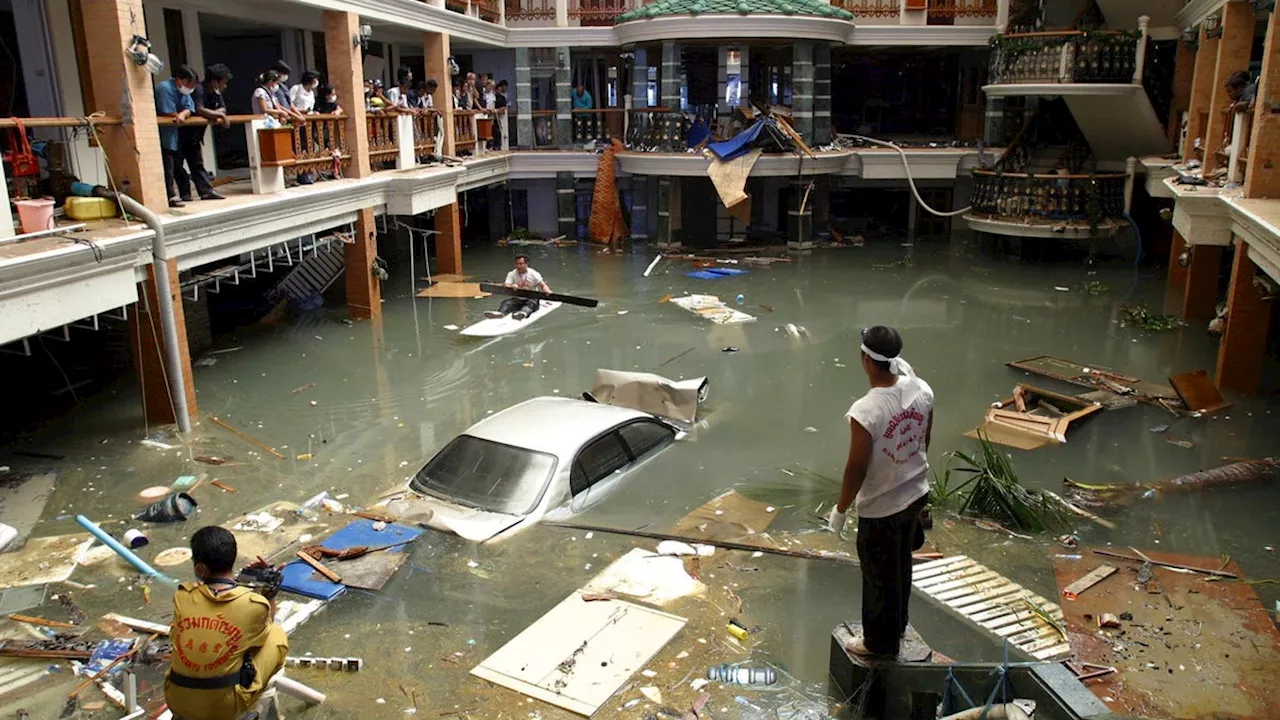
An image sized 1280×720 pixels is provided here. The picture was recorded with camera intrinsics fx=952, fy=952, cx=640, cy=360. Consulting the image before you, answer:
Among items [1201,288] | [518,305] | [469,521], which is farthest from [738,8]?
[469,521]

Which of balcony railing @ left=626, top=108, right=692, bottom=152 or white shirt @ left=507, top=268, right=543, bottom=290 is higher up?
balcony railing @ left=626, top=108, right=692, bottom=152

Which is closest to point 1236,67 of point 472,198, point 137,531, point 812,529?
point 812,529

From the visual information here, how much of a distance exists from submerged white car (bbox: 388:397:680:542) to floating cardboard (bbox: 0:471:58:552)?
10.8 ft

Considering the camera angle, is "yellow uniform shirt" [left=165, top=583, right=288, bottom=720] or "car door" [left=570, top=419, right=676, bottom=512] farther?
"car door" [left=570, top=419, right=676, bottom=512]

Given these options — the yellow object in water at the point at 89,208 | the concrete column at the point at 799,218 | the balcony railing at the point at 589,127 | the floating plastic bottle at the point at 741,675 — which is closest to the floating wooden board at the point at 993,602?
the floating plastic bottle at the point at 741,675

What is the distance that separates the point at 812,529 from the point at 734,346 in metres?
6.89

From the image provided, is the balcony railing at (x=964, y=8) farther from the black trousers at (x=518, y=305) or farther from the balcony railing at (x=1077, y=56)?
the black trousers at (x=518, y=305)

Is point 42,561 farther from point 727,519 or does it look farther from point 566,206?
point 566,206

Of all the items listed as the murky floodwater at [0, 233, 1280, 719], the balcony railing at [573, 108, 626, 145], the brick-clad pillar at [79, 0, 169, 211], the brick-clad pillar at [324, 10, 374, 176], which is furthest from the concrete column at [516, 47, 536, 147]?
the brick-clad pillar at [79, 0, 169, 211]

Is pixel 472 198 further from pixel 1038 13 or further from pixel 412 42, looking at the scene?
pixel 1038 13

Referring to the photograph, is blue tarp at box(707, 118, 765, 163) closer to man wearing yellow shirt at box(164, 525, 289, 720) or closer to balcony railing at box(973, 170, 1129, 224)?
balcony railing at box(973, 170, 1129, 224)

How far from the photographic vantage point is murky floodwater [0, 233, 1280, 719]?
6527mm

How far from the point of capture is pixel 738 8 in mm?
22172

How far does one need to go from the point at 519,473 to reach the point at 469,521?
62cm
